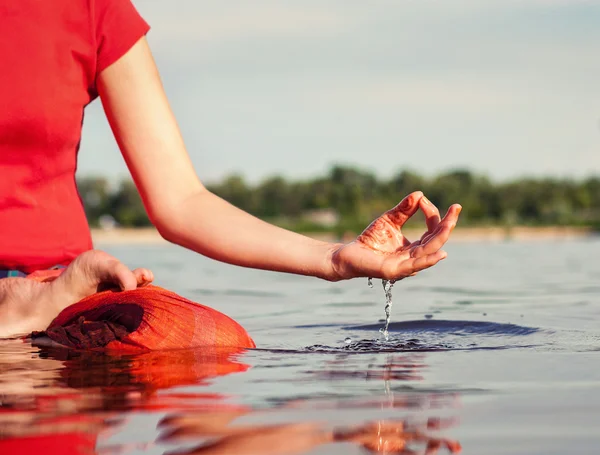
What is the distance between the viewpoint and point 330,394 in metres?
2.27

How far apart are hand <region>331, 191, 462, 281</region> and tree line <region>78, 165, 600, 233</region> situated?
270 ft

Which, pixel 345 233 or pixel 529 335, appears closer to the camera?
pixel 529 335

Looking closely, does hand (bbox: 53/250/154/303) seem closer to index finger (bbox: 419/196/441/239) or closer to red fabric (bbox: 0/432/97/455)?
index finger (bbox: 419/196/441/239)

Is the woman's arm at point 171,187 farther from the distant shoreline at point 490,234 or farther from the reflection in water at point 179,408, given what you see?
the distant shoreline at point 490,234

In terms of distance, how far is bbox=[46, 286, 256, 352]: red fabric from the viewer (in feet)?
9.79

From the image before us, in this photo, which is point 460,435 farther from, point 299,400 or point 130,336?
point 130,336

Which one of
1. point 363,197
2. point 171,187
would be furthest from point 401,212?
point 363,197

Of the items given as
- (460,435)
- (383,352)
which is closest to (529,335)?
(383,352)

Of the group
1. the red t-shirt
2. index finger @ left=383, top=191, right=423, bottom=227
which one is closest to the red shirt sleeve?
the red t-shirt

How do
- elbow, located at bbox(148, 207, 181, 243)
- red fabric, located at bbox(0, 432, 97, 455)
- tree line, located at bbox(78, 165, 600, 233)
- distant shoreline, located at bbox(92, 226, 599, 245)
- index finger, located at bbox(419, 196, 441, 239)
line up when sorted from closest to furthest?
red fabric, located at bbox(0, 432, 97, 455)
index finger, located at bbox(419, 196, 441, 239)
elbow, located at bbox(148, 207, 181, 243)
distant shoreline, located at bbox(92, 226, 599, 245)
tree line, located at bbox(78, 165, 600, 233)

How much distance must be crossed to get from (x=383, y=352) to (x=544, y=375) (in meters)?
0.79

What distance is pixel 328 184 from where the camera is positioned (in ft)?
335

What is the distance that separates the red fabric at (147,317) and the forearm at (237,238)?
0.68 ft

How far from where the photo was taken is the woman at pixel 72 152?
3.09 meters
